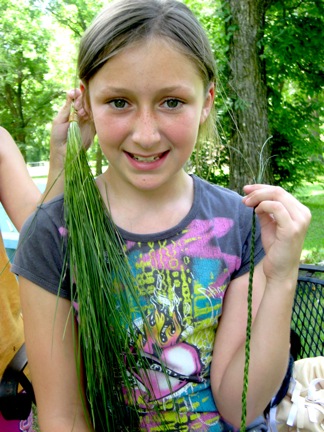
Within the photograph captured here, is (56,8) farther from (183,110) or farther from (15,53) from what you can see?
(183,110)

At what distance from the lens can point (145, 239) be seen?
4.83ft

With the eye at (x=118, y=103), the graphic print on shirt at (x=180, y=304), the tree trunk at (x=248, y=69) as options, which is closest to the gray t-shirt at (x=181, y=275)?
the graphic print on shirt at (x=180, y=304)

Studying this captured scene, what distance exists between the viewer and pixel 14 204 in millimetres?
2061

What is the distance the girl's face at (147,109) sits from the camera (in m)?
1.29

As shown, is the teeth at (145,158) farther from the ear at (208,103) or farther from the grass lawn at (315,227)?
the grass lawn at (315,227)

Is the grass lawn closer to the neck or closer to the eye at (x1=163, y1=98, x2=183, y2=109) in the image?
the neck

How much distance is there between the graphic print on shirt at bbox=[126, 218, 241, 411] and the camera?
1.44 m

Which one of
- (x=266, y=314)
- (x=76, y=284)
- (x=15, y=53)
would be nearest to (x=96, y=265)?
(x=76, y=284)

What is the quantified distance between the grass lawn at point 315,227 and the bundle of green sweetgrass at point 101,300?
4168 mm

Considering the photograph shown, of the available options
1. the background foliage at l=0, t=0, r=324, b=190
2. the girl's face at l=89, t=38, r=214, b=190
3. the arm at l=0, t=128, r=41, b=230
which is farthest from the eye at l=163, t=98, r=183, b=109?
the arm at l=0, t=128, r=41, b=230

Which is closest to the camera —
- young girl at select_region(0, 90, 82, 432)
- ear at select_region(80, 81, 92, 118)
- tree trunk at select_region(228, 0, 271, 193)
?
ear at select_region(80, 81, 92, 118)

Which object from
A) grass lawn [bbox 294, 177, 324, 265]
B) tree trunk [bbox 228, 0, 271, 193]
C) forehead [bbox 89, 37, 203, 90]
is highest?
tree trunk [bbox 228, 0, 271, 193]

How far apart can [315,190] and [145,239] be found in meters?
12.8

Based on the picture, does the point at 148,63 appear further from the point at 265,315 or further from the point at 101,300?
the point at 265,315
